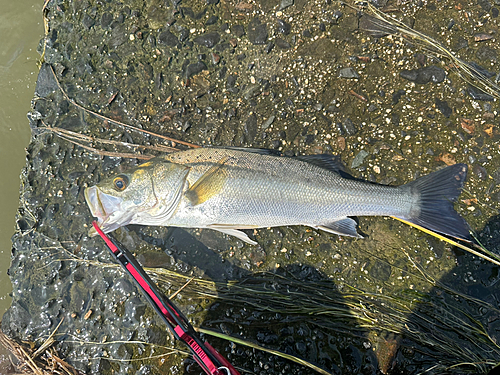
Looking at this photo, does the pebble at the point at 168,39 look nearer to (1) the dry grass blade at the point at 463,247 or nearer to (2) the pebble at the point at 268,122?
(2) the pebble at the point at 268,122

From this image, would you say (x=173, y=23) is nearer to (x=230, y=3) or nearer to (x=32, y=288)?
(x=230, y=3)

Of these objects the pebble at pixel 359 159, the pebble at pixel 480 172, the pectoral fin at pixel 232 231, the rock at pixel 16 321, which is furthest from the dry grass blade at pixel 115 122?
the pebble at pixel 480 172

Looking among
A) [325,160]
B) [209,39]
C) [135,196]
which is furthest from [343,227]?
[209,39]

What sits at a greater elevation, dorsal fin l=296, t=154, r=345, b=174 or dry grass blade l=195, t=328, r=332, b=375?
dorsal fin l=296, t=154, r=345, b=174

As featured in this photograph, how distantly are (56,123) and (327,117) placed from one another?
Answer: 11.8 ft

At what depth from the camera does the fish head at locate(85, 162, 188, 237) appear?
2938 mm

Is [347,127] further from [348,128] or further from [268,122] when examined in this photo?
[268,122]

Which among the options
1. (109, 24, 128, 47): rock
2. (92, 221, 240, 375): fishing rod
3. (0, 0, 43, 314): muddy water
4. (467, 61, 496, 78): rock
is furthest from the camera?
(0, 0, 43, 314): muddy water

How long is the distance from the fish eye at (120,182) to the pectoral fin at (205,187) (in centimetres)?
67

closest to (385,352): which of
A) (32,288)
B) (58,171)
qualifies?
(32,288)

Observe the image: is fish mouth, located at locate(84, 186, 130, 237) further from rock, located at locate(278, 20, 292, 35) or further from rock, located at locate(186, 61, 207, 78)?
rock, located at locate(278, 20, 292, 35)

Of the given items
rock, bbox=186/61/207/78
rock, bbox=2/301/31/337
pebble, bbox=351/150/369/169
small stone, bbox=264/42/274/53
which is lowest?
rock, bbox=2/301/31/337

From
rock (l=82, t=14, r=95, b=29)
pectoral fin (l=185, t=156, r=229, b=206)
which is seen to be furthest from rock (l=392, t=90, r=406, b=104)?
rock (l=82, t=14, r=95, b=29)

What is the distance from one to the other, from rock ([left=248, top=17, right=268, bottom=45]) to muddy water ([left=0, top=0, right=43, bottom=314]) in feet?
11.0
